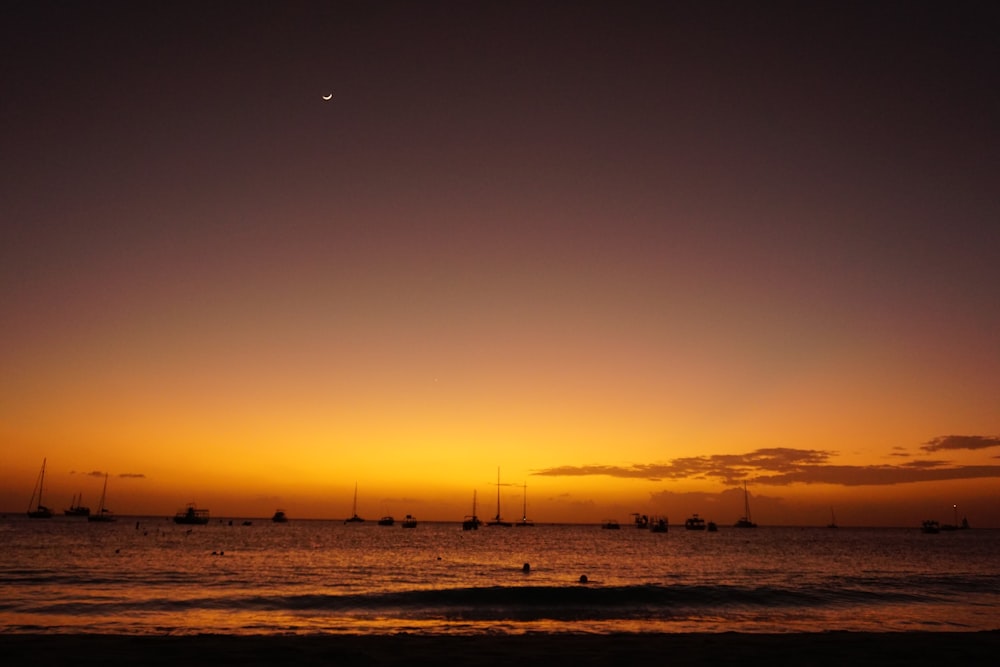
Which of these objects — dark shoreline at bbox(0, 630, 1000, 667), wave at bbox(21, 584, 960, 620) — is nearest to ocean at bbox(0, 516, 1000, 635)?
wave at bbox(21, 584, 960, 620)

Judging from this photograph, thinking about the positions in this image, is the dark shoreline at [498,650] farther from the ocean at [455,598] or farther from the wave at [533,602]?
the wave at [533,602]

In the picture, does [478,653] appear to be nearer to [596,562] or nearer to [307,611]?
[307,611]

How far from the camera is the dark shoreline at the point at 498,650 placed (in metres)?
16.3

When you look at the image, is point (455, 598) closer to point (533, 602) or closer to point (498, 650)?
point (533, 602)

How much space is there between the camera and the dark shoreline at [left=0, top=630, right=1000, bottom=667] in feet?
53.6

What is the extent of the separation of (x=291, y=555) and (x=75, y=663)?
7457 centimetres

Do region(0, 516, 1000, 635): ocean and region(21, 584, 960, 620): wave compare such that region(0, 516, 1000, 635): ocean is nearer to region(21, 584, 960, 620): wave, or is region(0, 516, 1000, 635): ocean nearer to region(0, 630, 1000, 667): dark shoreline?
region(21, 584, 960, 620): wave

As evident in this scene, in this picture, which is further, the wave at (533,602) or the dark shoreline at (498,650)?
the wave at (533,602)

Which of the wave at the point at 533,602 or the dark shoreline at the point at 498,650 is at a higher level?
the dark shoreline at the point at 498,650

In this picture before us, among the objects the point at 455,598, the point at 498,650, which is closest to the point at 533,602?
the point at 455,598

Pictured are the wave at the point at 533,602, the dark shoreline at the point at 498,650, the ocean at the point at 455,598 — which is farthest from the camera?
the wave at the point at 533,602

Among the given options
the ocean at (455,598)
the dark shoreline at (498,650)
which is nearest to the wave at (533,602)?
the ocean at (455,598)

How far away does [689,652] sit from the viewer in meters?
17.8

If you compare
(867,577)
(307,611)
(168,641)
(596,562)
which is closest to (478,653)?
(168,641)
